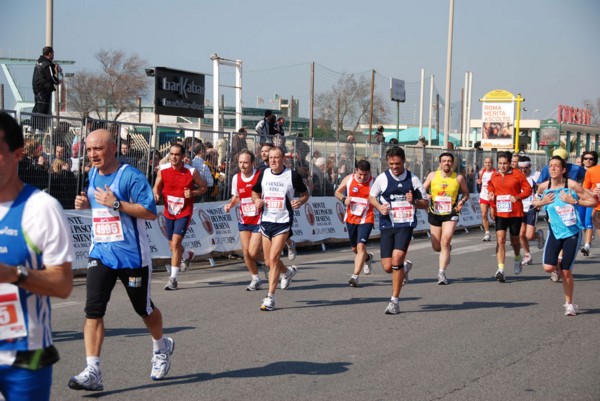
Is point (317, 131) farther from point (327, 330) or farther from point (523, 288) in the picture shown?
point (327, 330)

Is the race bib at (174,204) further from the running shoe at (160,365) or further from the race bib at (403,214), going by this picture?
the running shoe at (160,365)

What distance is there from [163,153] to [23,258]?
1286 centimetres

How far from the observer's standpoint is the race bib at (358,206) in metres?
13.0

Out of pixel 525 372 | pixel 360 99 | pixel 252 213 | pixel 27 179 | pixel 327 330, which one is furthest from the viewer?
pixel 360 99

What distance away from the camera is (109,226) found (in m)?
6.32

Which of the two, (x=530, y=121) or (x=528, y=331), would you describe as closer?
(x=528, y=331)

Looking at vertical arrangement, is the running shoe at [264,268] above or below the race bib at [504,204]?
below

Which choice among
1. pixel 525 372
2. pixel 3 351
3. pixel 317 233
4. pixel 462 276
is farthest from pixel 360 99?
pixel 3 351

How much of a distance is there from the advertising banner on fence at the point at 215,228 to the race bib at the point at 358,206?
11.2 feet

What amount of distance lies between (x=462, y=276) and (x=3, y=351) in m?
10.9

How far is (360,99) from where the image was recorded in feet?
147

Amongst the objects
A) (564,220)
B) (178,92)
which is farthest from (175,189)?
(178,92)

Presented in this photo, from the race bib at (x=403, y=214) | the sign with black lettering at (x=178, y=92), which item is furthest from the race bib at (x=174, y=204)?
the sign with black lettering at (x=178, y=92)

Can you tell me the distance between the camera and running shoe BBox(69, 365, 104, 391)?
597 cm
